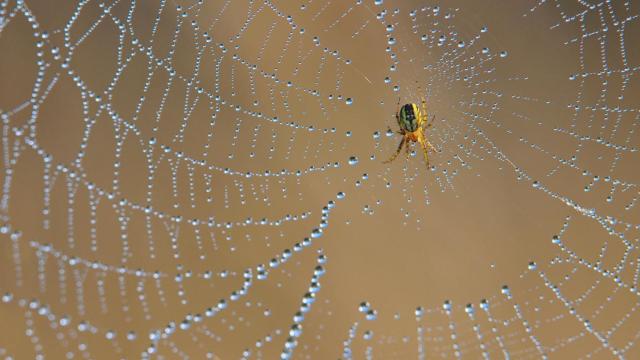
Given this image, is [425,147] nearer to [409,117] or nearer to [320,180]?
[409,117]

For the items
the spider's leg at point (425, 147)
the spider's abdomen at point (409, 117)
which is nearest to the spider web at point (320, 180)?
the spider's leg at point (425, 147)

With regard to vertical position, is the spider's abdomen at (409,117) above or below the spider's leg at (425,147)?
below

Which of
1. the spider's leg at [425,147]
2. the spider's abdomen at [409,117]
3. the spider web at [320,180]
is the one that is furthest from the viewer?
the spider's leg at [425,147]

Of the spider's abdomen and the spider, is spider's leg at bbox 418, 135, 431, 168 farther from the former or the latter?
the spider's abdomen

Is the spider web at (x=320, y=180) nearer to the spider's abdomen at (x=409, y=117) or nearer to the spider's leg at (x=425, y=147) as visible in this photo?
the spider's leg at (x=425, y=147)

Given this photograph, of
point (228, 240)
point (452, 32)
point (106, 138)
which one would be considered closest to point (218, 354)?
point (228, 240)

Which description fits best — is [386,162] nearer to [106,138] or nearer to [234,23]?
[234,23]
